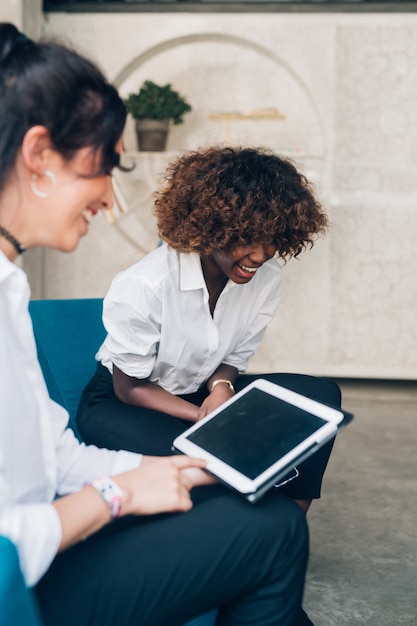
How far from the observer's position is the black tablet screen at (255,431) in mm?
1197

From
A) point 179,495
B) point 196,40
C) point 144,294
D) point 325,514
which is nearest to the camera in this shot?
point 179,495

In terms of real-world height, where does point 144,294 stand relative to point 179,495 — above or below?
above

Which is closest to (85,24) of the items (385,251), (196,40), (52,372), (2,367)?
(196,40)

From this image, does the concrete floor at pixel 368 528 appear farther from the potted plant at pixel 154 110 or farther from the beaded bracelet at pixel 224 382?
the potted plant at pixel 154 110

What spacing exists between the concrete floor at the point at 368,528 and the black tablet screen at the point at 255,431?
0.70 metres

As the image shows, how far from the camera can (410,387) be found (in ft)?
13.3

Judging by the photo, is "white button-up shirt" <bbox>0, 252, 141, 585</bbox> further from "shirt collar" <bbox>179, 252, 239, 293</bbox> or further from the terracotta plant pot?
the terracotta plant pot

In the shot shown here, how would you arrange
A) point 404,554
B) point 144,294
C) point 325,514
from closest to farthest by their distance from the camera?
point 144,294 < point 404,554 < point 325,514

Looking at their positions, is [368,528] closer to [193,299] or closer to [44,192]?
[193,299]

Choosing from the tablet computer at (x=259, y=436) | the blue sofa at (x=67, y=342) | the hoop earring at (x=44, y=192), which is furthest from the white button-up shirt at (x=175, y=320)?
the hoop earring at (x=44, y=192)

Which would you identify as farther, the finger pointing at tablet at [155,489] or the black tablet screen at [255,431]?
the black tablet screen at [255,431]

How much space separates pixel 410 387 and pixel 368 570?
7.04ft

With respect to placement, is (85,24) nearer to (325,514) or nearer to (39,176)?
(325,514)

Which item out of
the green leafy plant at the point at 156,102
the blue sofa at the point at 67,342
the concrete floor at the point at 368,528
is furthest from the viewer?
the green leafy plant at the point at 156,102
